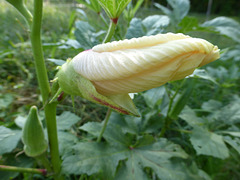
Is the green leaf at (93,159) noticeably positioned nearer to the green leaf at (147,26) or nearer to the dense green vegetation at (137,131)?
the dense green vegetation at (137,131)

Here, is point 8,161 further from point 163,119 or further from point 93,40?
point 163,119

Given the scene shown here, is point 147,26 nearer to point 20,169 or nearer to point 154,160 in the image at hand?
point 154,160

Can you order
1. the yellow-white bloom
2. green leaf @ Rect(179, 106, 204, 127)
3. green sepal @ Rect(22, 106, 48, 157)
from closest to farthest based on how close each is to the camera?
1. the yellow-white bloom
2. green sepal @ Rect(22, 106, 48, 157)
3. green leaf @ Rect(179, 106, 204, 127)

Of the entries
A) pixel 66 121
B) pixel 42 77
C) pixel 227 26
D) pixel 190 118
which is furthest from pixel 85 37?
pixel 227 26

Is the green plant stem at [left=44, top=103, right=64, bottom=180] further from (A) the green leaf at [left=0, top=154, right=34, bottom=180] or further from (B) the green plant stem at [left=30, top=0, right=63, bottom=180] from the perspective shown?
(A) the green leaf at [left=0, top=154, right=34, bottom=180]

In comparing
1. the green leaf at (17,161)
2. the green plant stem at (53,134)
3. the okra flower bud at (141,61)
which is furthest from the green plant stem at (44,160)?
the okra flower bud at (141,61)

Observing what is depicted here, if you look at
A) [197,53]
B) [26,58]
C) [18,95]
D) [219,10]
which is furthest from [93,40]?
[219,10]

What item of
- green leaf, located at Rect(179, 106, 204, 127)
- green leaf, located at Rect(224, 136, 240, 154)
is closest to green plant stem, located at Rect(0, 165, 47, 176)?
green leaf, located at Rect(179, 106, 204, 127)
